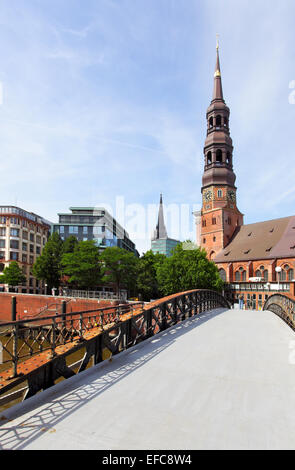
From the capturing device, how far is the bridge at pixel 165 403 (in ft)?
12.0

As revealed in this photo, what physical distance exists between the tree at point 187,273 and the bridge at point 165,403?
33.0m

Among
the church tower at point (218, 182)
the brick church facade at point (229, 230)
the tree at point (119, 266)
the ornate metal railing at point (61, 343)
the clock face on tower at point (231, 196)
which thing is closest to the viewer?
the ornate metal railing at point (61, 343)

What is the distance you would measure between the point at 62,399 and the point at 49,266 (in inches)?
2036

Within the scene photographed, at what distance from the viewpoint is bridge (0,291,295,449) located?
12.0 feet

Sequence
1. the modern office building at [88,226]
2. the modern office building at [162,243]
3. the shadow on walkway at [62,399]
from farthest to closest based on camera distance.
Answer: the modern office building at [162,243] → the modern office building at [88,226] → the shadow on walkway at [62,399]

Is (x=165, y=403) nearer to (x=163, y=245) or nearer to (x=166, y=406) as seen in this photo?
(x=166, y=406)

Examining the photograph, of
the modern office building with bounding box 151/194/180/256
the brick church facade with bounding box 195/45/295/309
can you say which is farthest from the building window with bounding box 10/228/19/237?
the modern office building with bounding box 151/194/180/256

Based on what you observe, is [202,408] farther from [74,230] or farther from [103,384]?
[74,230]

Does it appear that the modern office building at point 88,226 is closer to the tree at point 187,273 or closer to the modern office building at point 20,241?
the modern office building at point 20,241

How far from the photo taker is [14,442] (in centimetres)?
357

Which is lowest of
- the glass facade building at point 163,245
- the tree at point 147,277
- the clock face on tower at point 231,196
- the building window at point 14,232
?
the tree at point 147,277

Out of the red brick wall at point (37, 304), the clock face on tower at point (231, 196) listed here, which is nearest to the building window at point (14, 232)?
the red brick wall at point (37, 304)
